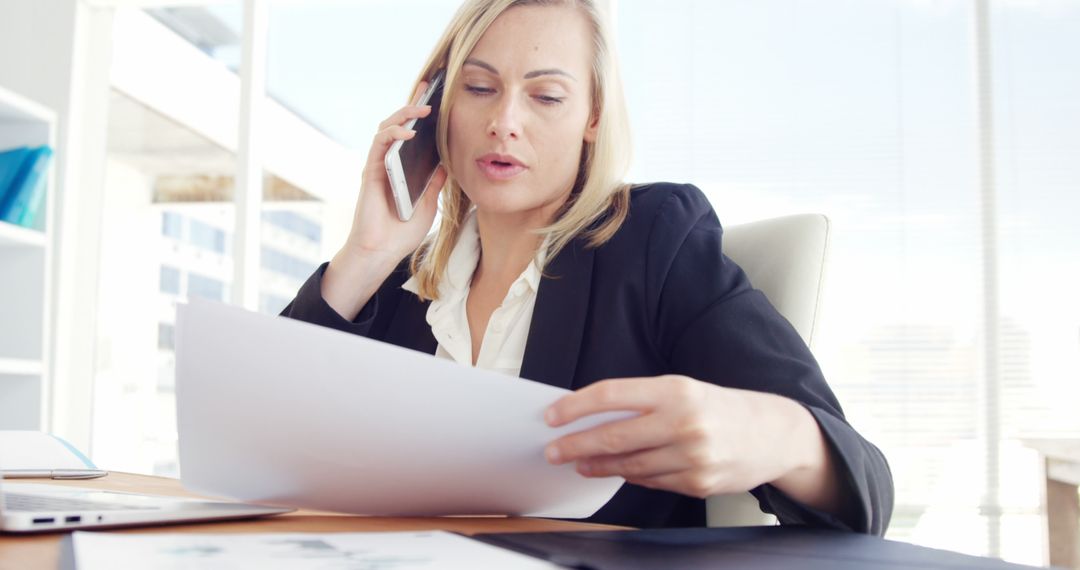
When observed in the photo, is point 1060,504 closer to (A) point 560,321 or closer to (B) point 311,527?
(A) point 560,321

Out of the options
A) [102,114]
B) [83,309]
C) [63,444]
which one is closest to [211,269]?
[83,309]

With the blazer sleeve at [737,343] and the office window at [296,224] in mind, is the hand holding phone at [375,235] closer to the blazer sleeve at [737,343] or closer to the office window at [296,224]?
the blazer sleeve at [737,343]

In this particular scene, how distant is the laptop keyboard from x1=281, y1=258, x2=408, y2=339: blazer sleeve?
56 centimetres

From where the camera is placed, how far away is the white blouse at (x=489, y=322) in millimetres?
1206

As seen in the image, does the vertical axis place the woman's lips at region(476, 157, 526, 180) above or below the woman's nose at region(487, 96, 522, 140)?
below

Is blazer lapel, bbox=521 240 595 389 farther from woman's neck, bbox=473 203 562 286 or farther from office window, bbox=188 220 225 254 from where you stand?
office window, bbox=188 220 225 254

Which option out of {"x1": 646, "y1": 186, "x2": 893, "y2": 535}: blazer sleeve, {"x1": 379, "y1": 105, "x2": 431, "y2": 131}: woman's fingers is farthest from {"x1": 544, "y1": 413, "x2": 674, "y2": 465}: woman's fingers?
{"x1": 379, "y1": 105, "x2": 431, "y2": 131}: woman's fingers

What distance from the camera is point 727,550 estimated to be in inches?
21.4

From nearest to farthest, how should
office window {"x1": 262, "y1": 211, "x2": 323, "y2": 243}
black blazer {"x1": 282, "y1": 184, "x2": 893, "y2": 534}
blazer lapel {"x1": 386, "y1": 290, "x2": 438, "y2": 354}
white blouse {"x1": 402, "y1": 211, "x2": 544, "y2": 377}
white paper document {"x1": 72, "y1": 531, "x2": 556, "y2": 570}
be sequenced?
white paper document {"x1": 72, "y1": 531, "x2": 556, "y2": 570} → black blazer {"x1": 282, "y1": 184, "x2": 893, "y2": 534} → white blouse {"x1": 402, "y1": 211, "x2": 544, "y2": 377} → blazer lapel {"x1": 386, "y1": 290, "x2": 438, "y2": 354} → office window {"x1": 262, "y1": 211, "x2": 323, "y2": 243}

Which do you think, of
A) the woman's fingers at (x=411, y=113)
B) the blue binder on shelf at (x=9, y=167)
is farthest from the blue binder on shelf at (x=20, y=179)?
the woman's fingers at (x=411, y=113)

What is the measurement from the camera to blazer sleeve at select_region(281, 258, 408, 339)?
4.15 feet

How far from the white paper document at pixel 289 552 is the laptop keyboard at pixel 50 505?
0.08 meters

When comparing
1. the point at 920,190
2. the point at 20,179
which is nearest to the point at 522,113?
the point at 20,179

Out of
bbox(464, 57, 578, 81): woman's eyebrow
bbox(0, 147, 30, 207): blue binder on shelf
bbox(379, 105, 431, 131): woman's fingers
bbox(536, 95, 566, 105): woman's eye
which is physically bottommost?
bbox(379, 105, 431, 131): woman's fingers
